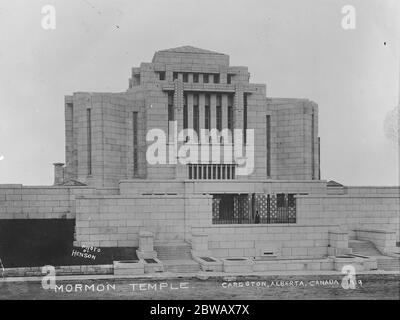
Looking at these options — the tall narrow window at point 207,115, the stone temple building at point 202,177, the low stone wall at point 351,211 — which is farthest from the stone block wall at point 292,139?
the low stone wall at point 351,211

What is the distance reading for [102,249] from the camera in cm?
2603

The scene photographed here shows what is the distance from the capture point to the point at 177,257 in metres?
25.9

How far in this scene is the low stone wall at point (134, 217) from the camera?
88.0ft

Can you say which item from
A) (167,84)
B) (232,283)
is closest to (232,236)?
(232,283)

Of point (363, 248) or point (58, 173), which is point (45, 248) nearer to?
point (58, 173)

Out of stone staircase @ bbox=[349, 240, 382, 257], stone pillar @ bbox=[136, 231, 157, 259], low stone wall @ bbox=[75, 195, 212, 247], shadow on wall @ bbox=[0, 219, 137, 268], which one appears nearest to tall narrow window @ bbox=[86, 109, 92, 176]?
shadow on wall @ bbox=[0, 219, 137, 268]

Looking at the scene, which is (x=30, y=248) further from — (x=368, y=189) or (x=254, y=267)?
(x=368, y=189)

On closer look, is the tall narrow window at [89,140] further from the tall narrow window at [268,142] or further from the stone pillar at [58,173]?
the tall narrow window at [268,142]

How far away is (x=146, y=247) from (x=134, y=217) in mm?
2716

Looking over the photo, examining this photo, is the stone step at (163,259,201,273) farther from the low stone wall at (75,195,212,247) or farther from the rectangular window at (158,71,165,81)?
the rectangular window at (158,71,165,81)

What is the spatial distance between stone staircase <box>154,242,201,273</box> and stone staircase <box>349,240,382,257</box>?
9388mm

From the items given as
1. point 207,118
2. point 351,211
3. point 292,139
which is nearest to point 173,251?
point 351,211
